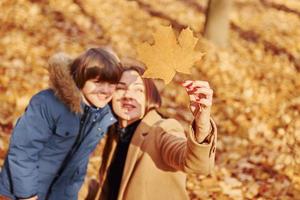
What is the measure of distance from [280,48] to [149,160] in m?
4.85

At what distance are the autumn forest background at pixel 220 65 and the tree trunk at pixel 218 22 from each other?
14 mm

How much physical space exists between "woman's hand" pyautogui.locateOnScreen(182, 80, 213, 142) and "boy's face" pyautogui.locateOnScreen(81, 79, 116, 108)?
0.65 meters

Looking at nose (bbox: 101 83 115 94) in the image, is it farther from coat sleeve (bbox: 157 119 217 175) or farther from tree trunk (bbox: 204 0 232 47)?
tree trunk (bbox: 204 0 232 47)

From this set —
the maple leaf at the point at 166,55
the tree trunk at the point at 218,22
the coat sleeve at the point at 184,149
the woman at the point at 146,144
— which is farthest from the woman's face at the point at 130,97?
the tree trunk at the point at 218,22

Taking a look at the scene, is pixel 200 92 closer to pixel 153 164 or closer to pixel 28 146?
pixel 153 164

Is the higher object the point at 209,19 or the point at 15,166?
the point at 209,19

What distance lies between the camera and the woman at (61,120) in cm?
268

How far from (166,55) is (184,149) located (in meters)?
0.61

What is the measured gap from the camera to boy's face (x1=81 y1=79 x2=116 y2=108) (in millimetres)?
2727

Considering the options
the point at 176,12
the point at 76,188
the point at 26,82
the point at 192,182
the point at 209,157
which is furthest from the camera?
the point at 176,12

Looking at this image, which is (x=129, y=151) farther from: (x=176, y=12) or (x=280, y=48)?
(x=176, y=12)

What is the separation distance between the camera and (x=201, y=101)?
216 cm

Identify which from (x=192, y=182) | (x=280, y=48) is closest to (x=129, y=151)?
(x=192, y=182)

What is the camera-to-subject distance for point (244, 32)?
7516 mm
